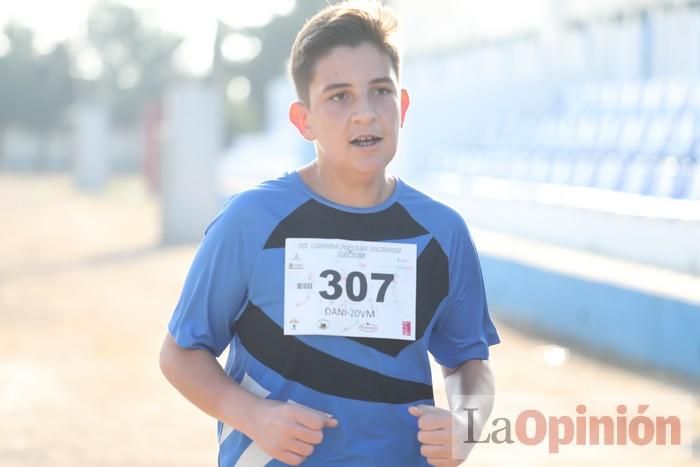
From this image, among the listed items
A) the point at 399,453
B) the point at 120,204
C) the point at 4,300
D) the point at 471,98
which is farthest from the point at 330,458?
the point at 120,204

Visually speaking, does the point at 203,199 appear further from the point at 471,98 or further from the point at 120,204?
the point at 120,204

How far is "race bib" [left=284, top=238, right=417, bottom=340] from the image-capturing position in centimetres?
244

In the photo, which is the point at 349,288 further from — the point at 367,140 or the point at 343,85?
the point at 343,85

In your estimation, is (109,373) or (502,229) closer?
(109,373)

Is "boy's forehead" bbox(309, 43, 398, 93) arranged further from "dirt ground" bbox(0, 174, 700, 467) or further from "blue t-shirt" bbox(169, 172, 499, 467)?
"dirt ground" bbox(0, 174, 700, 467)

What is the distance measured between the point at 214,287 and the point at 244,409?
0.26 m

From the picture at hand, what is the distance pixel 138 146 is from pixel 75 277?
5962 centimetres

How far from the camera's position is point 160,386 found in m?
8.45

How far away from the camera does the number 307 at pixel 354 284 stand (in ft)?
8.13

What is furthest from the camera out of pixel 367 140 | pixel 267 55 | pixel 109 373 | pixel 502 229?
pixel 267 55

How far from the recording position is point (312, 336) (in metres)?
2.43

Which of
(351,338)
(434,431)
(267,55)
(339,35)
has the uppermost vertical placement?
(267,55)

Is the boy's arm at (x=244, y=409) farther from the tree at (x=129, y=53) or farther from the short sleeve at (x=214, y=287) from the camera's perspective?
the tree at (x=129, y=53)

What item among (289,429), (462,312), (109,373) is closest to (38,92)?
(109,373)
